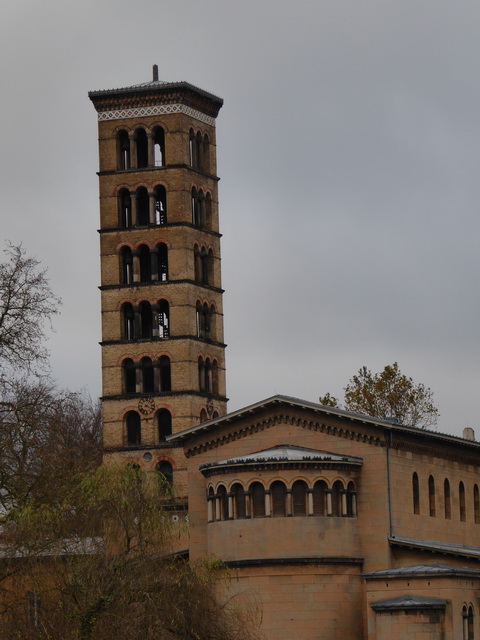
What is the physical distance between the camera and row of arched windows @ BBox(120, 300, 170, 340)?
109 metres

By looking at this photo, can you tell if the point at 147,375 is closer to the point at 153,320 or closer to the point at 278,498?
the point at 153,320

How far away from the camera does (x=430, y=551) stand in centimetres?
7831

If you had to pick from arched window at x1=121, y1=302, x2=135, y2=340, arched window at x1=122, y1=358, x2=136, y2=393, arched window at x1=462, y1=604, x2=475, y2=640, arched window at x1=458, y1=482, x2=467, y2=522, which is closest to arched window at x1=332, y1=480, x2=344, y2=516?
arched window at x1=462, y1=604, x2=475, y2=640

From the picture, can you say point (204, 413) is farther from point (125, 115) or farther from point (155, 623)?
point (155, 623)

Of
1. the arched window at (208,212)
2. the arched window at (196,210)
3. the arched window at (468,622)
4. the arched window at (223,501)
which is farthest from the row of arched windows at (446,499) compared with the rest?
the arched window at (208,212)

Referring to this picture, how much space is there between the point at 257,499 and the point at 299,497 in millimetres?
1746

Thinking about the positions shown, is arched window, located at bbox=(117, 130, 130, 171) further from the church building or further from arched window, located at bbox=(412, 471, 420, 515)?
arched window, located at bbox=(412, 471, 420, 515)

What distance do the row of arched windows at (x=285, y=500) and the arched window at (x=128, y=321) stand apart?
32454 millimetres

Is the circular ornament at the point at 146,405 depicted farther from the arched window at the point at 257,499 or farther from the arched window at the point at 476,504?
the arched window at the point at 257,499

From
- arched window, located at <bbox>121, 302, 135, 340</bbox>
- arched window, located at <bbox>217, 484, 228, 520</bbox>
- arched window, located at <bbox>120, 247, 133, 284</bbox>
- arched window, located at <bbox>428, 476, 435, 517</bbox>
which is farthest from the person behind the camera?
arched window, located at <bbox>120, 247, 133, 284</bbox>

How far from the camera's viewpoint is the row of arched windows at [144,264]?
10888 cm

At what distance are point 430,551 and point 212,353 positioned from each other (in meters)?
34.4

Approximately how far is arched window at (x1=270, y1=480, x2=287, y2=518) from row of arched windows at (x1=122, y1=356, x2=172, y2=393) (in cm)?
3158

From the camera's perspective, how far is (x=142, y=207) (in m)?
111
